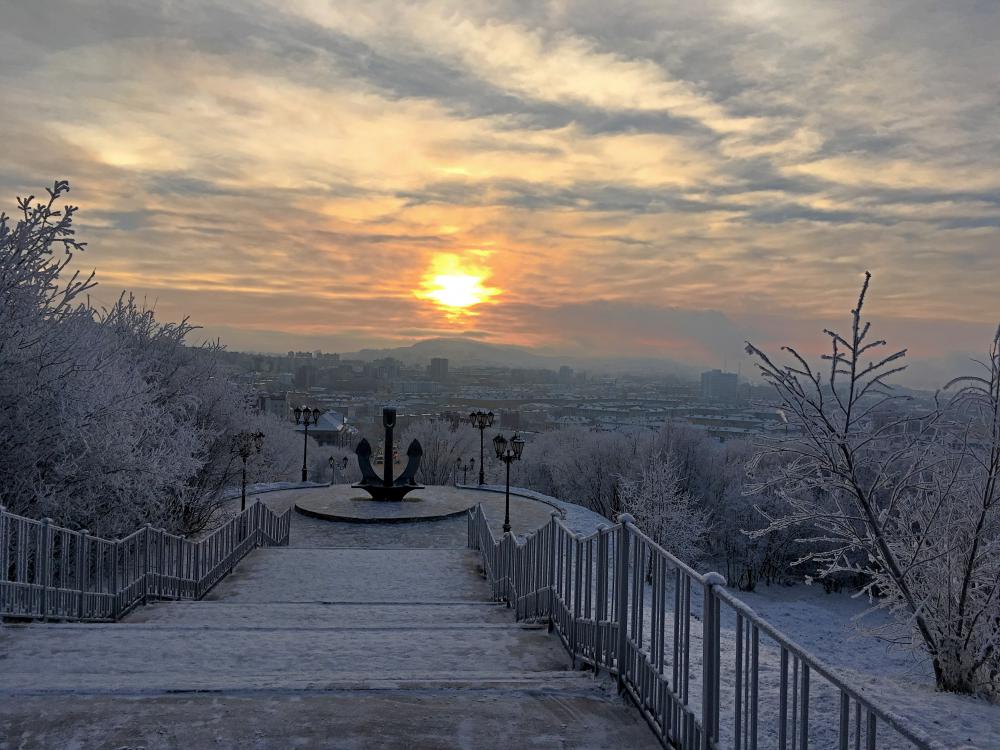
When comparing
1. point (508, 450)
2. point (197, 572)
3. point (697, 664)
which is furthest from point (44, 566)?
point (508, 450)

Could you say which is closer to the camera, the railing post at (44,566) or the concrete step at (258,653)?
the concrete step at (258,653)

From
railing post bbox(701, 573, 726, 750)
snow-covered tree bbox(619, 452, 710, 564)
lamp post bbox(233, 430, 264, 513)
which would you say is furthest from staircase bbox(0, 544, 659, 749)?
snow-covered tree bbox(619, 452, 710, 564)

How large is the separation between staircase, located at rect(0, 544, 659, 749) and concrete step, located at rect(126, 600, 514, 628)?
5 centimetres

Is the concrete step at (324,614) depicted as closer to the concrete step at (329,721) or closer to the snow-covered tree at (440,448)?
the concrete step at (329,721)

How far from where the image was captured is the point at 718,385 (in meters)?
165

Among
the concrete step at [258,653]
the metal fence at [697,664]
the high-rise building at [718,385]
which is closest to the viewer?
the metal fence at [697,664]

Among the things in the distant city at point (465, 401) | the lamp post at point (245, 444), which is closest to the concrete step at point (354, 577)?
the lamp post at point (245, 444)

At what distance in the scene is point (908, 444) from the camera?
748cm

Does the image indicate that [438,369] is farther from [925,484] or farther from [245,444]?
[925,484]

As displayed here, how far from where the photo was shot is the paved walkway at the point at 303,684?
13.5 feet

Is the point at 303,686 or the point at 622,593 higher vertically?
the point at 622,593

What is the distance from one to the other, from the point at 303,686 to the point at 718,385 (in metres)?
168

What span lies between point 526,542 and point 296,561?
7740mm

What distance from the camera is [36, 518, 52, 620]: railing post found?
26.6ft
